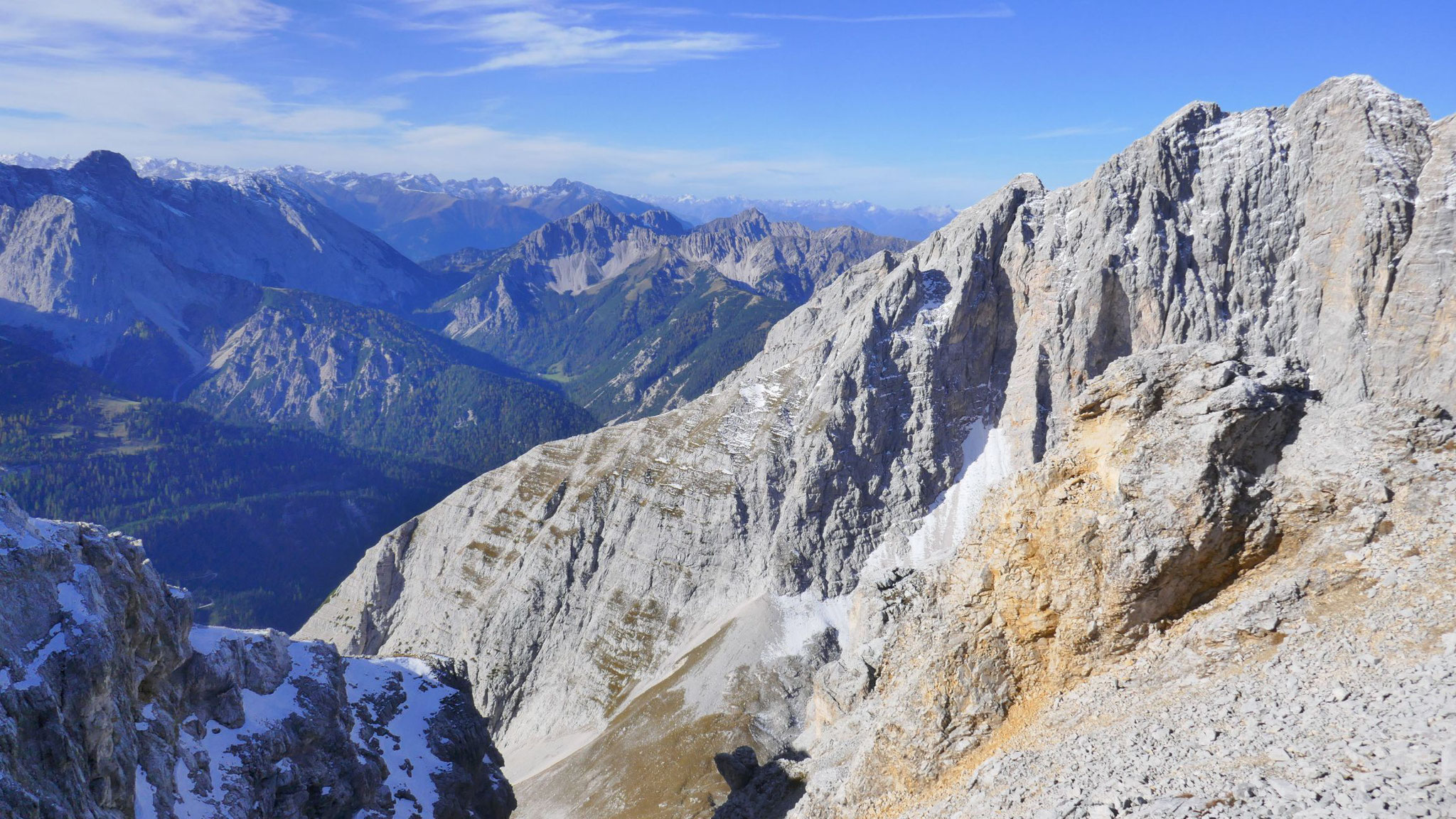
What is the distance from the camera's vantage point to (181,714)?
155 feet

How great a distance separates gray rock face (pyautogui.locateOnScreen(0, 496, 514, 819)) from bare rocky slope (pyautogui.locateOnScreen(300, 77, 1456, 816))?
84.8 feet

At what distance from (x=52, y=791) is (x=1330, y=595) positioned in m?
48.4

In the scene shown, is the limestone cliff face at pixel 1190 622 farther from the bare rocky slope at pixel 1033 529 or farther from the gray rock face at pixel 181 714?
the gray rock face at pixel 181 714

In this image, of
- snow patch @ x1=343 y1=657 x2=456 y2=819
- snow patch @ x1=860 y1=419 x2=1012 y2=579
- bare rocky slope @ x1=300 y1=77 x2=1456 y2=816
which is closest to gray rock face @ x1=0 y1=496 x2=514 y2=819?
snow patch @ x1=343 y1=657 x2=456 y2=819

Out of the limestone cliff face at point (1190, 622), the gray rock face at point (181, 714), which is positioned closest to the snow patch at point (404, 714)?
the gray rock face at point (181, 714)

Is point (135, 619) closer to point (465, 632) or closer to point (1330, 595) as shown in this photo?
point (1330, 595)

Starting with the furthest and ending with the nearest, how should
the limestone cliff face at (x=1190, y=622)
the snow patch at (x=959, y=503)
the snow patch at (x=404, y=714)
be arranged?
the snow patch at (x=959, y=503)
the snow patch at (x=404, y=714)
the limestone cliff face at (x=1190, y=622)

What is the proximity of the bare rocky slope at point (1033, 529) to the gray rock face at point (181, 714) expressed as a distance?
25861 mm

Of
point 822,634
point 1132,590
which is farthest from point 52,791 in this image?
point 822,634

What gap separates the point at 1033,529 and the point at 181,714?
5270 centimetres

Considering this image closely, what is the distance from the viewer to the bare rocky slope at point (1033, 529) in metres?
22.6

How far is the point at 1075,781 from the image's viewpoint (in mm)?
22312

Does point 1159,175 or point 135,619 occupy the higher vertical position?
point 1159,175

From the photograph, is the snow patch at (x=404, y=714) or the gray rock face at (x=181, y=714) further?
the snow patch at (x=404, y=714)
